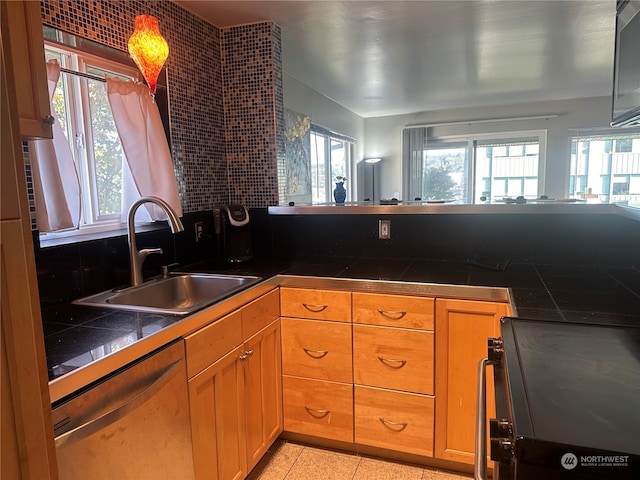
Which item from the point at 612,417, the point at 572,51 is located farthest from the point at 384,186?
the point at 612,417

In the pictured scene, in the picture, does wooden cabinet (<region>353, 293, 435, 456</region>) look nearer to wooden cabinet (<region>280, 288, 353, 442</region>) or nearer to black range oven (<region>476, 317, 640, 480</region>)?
wooden cabinet (<region>280, 288, 353, 442</region>)

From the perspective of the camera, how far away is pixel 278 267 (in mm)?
2215

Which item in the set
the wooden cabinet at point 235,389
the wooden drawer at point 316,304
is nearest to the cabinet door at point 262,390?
the wooden cabinet at point 235,389

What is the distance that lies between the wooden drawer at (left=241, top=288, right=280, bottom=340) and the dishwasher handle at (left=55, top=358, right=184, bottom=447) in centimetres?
41

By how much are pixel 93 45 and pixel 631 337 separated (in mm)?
2178

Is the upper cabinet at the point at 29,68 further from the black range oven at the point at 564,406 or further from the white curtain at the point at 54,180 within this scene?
the black range oven at the point at 564,406

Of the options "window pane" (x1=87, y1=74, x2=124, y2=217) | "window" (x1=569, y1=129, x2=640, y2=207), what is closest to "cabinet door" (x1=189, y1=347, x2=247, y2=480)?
"window pane" (x1=87, y1=74, x2=124, y2=217)

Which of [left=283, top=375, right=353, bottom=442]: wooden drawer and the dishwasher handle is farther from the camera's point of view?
[left=283, top=375, right=353, bottom=442]: wooden drawer

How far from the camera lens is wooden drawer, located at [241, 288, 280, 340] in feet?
5.71

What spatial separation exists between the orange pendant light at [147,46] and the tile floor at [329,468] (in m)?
1.80

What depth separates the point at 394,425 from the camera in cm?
191

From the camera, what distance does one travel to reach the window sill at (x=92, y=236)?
1613 millimetres

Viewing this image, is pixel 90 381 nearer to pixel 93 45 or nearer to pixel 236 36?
pixel 93 45

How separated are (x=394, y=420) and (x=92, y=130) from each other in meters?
1.87
